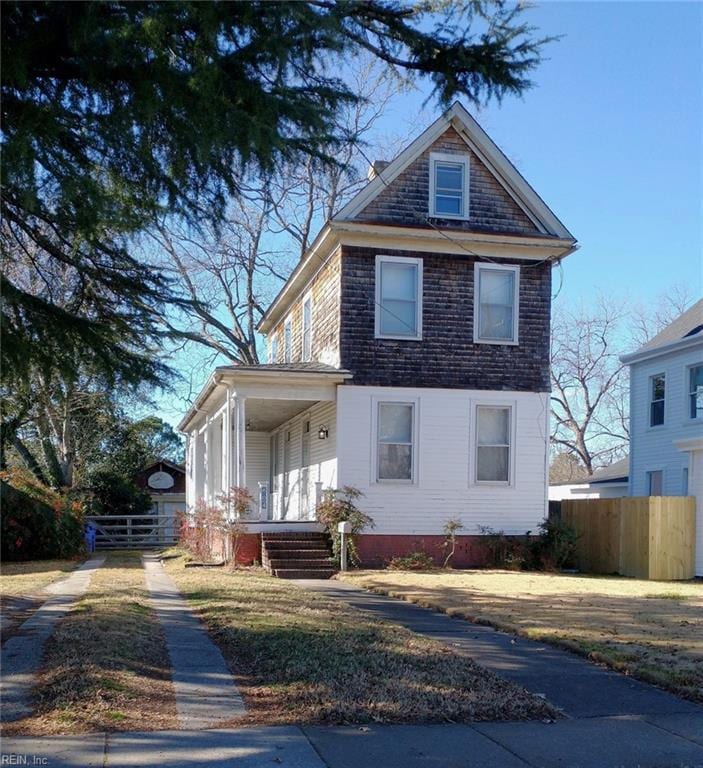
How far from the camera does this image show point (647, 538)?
715 inches

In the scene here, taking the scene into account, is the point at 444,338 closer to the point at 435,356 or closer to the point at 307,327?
the point at 435,356

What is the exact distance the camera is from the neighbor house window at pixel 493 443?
19.1 metres

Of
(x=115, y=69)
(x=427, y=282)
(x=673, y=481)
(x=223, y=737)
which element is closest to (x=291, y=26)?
(x=115, y=69)

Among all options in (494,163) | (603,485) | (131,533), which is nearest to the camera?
(494,163)

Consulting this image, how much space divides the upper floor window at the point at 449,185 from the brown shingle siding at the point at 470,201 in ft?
0.35

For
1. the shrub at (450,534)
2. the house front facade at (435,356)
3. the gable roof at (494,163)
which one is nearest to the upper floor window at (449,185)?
the house front facade at (435,356)

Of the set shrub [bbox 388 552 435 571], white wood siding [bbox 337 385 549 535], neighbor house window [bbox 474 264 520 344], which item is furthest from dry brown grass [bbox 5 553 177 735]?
neighbor house window [bbox 474 264 520 344]

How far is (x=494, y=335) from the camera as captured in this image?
62.9 ft

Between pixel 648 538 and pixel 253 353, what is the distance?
19.4m

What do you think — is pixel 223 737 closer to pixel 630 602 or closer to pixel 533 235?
pixel 630 602

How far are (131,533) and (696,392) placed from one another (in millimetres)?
19341

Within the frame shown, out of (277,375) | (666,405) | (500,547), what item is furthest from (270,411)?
(666,405)

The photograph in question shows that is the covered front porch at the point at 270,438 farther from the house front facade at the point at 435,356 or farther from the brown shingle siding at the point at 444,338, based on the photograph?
the brown shingle siding at the point at 444,338

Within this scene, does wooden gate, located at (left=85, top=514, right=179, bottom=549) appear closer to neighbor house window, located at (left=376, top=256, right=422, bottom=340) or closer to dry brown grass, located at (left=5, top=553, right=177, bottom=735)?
neighbor house window, located at (left=376, top=256, right=422, bottom=340)
